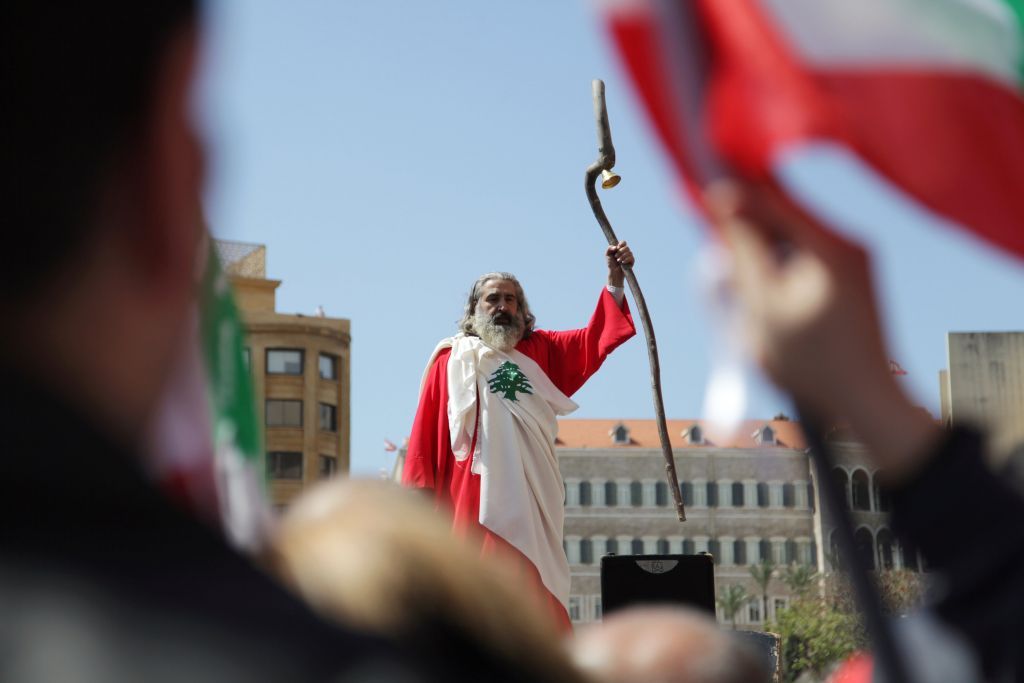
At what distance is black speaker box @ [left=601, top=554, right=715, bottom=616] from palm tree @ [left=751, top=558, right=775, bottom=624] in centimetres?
8503

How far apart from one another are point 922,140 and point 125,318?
1.02 meters

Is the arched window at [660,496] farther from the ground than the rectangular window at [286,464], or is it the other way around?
the arched window at [660,496]

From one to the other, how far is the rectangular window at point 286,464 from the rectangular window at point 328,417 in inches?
76.0

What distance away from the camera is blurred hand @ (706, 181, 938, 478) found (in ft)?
3.49

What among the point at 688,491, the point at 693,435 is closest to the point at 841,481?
the point at 688,491

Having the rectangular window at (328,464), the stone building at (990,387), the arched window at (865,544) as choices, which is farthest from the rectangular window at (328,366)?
the arched window at (865,544)

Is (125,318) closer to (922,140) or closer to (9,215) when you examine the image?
(9,215)

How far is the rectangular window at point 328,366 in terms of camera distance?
220 ft

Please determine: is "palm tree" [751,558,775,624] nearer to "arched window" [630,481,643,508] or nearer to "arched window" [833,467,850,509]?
"arched window" [630,481,643,508]

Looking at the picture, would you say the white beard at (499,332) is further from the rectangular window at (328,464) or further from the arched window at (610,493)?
the arched window at (610,493)

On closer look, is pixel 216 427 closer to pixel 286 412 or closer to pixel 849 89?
pixel 849 89

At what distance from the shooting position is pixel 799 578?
8794 centimetres

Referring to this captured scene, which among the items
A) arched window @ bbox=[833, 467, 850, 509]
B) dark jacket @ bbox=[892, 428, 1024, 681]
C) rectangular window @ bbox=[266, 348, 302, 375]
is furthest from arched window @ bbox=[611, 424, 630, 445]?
dark jacket @ bbox=[892, 428, 1024, 681]

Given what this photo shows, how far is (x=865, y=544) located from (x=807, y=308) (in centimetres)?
34
